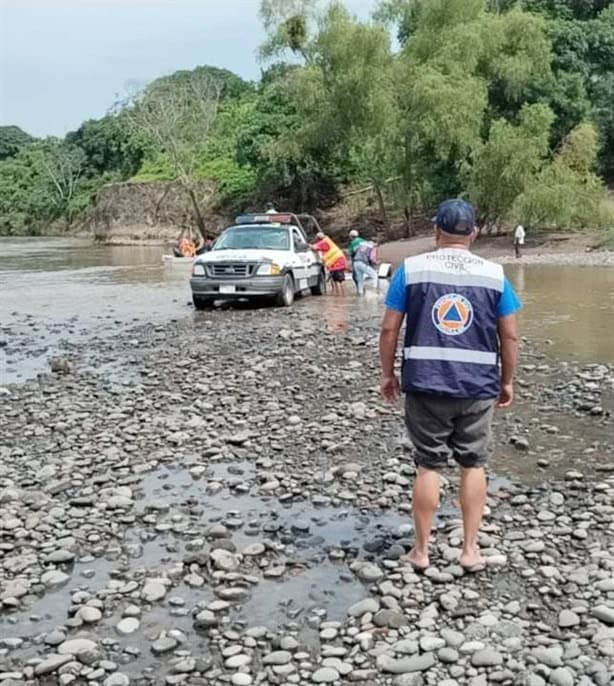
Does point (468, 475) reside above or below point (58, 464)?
above

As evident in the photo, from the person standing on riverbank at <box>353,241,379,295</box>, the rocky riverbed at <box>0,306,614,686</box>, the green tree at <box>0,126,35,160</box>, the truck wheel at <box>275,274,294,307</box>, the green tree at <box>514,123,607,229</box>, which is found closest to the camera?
the rocky riverbed at <box>0,306,614,686</box>

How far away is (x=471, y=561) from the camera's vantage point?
4.98 meters

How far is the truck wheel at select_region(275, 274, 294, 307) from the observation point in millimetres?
18688

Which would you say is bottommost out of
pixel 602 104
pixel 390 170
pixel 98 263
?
pixel 98 263

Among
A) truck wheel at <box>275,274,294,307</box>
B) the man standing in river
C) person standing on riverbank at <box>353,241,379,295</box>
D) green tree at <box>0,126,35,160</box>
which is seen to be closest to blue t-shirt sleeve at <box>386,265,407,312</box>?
the man standing in river

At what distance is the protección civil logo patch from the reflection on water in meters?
7.74

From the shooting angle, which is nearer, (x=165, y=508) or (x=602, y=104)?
(x=165, y=508)

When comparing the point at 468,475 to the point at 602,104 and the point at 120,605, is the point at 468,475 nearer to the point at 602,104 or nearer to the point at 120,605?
the point at 120,605

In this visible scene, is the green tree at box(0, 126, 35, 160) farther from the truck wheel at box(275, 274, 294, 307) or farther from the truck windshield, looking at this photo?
the truck wheel at box(275, 274, 294, 307)

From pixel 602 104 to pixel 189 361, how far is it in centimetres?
3909

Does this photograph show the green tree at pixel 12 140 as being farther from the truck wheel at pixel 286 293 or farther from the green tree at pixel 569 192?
the truck wheel at pixel 286 293

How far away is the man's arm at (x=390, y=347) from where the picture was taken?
4.91 metres

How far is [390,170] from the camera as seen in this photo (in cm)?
4128

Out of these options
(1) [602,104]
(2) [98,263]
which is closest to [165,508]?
(2) [98,263]
